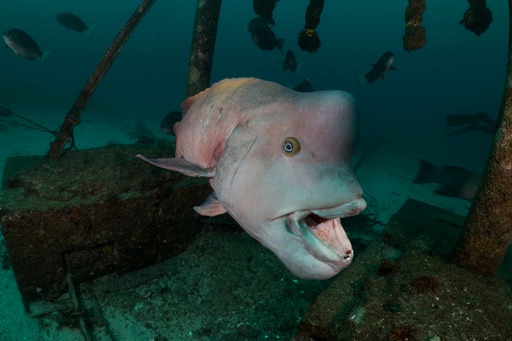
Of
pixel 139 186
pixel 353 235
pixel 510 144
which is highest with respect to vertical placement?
pixel 510 144

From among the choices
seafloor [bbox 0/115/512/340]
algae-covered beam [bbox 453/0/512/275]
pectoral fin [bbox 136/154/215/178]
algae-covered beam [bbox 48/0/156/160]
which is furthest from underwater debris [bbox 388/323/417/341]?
algae-covered beam [bbox 48/0/156/160]

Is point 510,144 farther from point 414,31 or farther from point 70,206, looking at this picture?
point 70,206

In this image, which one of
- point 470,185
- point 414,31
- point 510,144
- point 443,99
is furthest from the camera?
point 443,99

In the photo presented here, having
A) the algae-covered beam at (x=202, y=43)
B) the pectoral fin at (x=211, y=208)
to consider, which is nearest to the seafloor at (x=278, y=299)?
the pectoral fin at (x=211, y=208)

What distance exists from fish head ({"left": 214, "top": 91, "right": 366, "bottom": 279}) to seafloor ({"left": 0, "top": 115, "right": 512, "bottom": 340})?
109 centimetres

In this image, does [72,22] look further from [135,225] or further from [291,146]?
[291,146]

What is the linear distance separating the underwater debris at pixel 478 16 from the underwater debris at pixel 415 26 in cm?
87

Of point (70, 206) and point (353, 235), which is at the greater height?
point (70, 206)

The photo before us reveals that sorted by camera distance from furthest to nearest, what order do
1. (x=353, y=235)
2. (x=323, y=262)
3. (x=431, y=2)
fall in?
(x=431, y=2) < (x=353, y=235) < (x=323, y=262)

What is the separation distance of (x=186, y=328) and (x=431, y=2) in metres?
117

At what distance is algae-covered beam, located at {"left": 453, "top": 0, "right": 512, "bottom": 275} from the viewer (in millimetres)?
2586

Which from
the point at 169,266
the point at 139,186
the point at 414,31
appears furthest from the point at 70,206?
the point at 414,31

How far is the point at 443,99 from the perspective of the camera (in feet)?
343

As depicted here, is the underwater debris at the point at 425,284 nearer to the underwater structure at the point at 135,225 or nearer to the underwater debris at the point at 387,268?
the underwater structure at the point at 135,225
